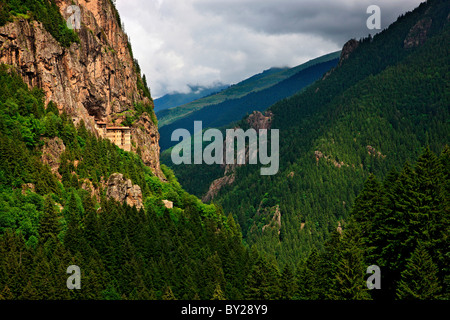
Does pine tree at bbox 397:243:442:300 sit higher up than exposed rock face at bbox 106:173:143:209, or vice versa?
exposed rock face at bbox 106:173:143:209

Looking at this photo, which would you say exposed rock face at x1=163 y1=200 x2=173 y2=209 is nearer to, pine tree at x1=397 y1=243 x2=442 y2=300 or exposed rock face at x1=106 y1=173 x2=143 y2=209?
exposed rock face at x1=106 y1=173 x2=143 y2=209

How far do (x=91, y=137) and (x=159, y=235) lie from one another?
2948 centimetres

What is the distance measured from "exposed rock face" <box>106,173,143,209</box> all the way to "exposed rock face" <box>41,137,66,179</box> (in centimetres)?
1356

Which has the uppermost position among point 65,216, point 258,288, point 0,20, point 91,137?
point 0,20

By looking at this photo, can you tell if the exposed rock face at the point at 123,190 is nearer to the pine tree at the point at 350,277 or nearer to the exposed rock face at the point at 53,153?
the exposed rock face at the point at 53,153

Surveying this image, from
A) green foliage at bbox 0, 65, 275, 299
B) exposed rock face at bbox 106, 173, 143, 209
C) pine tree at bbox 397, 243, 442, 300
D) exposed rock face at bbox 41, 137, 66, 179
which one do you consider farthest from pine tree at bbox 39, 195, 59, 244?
pine tree at bbox 397, 243, 442, 300

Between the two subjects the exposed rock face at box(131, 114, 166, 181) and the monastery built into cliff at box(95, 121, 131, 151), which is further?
the exposed rock face at box(131, 114, 166, 181)

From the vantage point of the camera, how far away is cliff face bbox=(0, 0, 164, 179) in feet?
395

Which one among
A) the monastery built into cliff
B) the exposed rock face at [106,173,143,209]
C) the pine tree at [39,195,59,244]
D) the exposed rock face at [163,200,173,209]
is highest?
the monastery built into cliff

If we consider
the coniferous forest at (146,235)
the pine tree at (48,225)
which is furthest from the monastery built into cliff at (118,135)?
the pine tree at (48,225)

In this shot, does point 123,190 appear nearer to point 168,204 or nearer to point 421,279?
point 168,204
